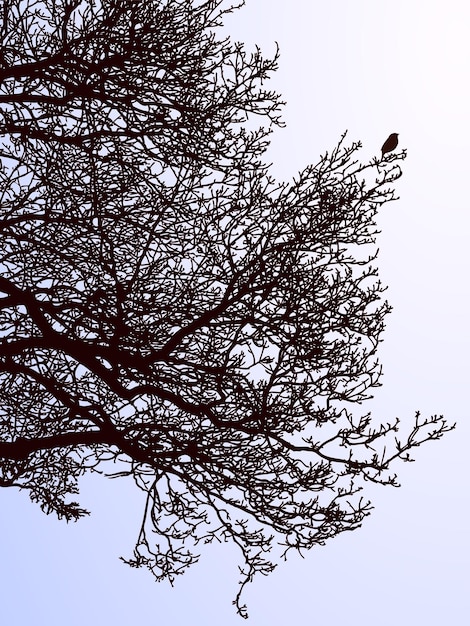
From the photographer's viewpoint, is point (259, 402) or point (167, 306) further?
point (167, 306)

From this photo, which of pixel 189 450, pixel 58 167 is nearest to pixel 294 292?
pixel 189 450

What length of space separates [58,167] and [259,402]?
3070 millimetres

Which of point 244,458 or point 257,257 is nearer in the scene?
point 257,257

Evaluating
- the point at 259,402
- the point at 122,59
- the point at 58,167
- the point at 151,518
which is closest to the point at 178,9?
the point at 122,59

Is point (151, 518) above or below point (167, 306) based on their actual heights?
below

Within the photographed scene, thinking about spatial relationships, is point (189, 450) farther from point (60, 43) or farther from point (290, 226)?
point (60, 43)

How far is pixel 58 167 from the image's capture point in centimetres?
744

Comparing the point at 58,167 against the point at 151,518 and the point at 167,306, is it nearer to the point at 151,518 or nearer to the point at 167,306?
Answer: the point at 167,306

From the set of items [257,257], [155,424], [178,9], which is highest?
[178,9]

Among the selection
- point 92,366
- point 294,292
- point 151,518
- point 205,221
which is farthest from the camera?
point 151,518

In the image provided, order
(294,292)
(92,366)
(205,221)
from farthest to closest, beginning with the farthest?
1. (205,221)
2. (92,366)
3. (294,292)

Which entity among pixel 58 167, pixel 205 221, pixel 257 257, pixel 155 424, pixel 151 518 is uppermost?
pixel 58 167

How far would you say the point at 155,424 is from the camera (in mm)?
7598

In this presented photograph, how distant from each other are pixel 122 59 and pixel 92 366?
127 inches
